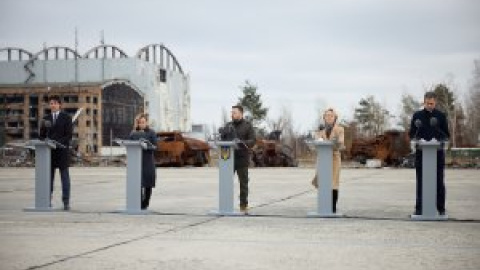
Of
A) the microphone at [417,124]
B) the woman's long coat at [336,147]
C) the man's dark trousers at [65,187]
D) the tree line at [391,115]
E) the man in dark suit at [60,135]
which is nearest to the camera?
the microphone at [417,124]

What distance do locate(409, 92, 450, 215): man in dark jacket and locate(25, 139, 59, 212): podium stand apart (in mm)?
6161

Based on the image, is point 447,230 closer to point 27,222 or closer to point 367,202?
point 367,202

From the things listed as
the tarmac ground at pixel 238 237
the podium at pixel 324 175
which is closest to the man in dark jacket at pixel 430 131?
the tarmac ground at pixel 238 237

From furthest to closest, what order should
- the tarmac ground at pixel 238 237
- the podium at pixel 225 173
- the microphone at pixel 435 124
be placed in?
the podium at pixel 225 173
the microphone at pixel 435 124
the tarmac ground at pixel 238 237

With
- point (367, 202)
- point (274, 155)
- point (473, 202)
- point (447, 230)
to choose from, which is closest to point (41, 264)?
point (447, 230)

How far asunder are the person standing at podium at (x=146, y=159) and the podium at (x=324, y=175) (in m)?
2.92

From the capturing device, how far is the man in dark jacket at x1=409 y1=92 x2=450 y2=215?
426 inches

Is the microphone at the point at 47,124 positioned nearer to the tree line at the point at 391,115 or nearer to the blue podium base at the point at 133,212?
the blue podium base at the point at 133,212

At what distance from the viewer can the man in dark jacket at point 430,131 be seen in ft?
Result: 35.5

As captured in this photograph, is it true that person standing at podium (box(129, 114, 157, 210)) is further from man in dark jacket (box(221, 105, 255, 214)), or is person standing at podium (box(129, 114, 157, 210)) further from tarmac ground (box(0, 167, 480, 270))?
man in dark jacket (box(221, 105, 255, 214))

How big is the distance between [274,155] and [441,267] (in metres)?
33.0

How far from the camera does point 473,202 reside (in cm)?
1349

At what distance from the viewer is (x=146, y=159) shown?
12242mm

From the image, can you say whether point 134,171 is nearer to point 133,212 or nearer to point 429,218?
point 133,212
